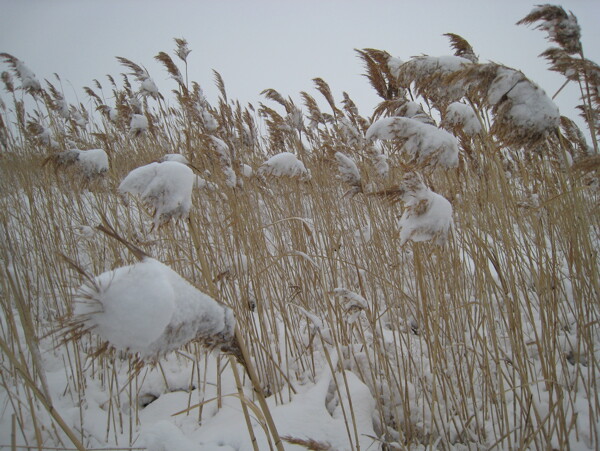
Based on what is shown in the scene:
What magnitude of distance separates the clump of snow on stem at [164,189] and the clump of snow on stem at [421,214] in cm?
57

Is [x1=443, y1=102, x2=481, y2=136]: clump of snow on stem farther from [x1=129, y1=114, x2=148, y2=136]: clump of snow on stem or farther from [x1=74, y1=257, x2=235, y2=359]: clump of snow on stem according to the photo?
[x1=129, y1=114, x2=148, y2=136]: clump of snow on stem

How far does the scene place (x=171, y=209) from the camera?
0.64 metres

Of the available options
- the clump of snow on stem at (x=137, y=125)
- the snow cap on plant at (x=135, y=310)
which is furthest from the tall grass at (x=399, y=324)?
the clump of snow on stem at (x=137, y=125)

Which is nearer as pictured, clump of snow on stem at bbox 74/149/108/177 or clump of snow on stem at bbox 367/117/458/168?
clump of snow on stem at bbox 367/117/458/168

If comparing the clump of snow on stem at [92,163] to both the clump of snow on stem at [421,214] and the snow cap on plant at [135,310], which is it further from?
the clump of snow on stem at [421,214]

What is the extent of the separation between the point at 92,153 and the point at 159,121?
9.84 feet

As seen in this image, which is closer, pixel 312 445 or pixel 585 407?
pixel 312 445

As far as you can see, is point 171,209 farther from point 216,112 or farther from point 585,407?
point 216,112

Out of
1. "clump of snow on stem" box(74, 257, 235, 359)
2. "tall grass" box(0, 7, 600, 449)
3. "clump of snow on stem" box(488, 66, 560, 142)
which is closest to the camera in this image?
"clump of snow on stem" box(74, 257, 235, 359)

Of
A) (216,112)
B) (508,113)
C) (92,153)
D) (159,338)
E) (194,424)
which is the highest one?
(216,112)

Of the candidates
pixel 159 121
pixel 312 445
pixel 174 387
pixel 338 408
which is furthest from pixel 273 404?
pixel 159 121

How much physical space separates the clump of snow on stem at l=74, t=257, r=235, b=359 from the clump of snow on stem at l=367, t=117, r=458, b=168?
74 centimetres

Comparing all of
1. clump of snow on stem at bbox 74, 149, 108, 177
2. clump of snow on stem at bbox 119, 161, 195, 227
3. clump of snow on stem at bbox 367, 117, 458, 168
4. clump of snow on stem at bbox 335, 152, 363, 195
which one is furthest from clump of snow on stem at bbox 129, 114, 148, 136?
clump of snow on stem at bbox 367, 117, 458, 168

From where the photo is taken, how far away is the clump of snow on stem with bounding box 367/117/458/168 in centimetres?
88
